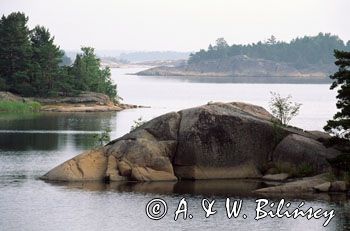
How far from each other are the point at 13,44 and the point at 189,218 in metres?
92.6

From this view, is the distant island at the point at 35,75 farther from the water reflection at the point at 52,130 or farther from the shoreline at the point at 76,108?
the water reflection at the point at 52,130

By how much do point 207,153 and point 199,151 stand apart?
23.7 inches

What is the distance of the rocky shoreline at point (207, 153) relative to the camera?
59500 mm

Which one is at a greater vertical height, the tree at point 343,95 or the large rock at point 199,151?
the tree at point 343,95

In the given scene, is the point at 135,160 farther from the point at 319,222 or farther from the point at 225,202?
the point at 319,222

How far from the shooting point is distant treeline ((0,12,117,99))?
13400 centimetres

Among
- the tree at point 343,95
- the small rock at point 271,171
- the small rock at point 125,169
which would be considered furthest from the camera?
the small rock at point 271,171

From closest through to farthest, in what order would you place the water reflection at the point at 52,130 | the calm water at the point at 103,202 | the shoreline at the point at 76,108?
1. the calm water at the point at 103,202
2. the water reflection at the point at 52,130
3. the shoreline at the point at 76,108

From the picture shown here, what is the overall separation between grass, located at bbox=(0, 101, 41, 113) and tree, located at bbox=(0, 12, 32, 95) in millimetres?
4697

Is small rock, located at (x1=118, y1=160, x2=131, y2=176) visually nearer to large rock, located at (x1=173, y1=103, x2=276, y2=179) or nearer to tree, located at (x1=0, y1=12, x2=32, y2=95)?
large rock, located at (x1=173, y1=103, x2=276, y2=179)

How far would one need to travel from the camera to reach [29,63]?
13425cm

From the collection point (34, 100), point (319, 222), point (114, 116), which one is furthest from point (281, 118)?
point (34, 100)

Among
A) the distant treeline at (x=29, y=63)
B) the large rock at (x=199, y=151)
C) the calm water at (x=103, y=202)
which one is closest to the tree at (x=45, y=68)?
the distant treeline at (x=29, y=63)

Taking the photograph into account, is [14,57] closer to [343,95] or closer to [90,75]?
[90,75]
